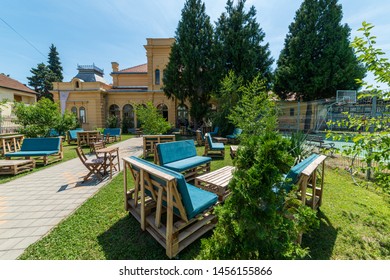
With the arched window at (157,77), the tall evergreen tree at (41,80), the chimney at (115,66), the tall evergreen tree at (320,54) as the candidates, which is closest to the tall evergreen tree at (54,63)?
the tall evergreen tree at (41,80)

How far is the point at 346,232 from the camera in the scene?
2600mm

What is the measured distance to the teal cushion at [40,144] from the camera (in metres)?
6.55

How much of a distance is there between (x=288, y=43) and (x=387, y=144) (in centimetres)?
2157

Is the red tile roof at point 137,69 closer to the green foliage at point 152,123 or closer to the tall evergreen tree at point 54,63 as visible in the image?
the green foliage at point 152,123

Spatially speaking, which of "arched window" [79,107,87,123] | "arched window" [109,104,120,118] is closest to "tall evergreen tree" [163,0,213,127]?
"arched window" [109,104,120,118]

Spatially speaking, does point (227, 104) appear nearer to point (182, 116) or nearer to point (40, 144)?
point (182, 116)

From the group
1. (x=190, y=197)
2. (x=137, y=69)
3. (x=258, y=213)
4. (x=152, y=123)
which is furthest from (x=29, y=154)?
(x=137, y=69)

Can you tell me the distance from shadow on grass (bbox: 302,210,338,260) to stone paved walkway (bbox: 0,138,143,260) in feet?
12.9

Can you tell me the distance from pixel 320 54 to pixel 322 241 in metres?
20.7

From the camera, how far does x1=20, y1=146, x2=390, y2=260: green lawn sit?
86.4 inches

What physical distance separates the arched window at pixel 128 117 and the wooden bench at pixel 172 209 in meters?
19.2
